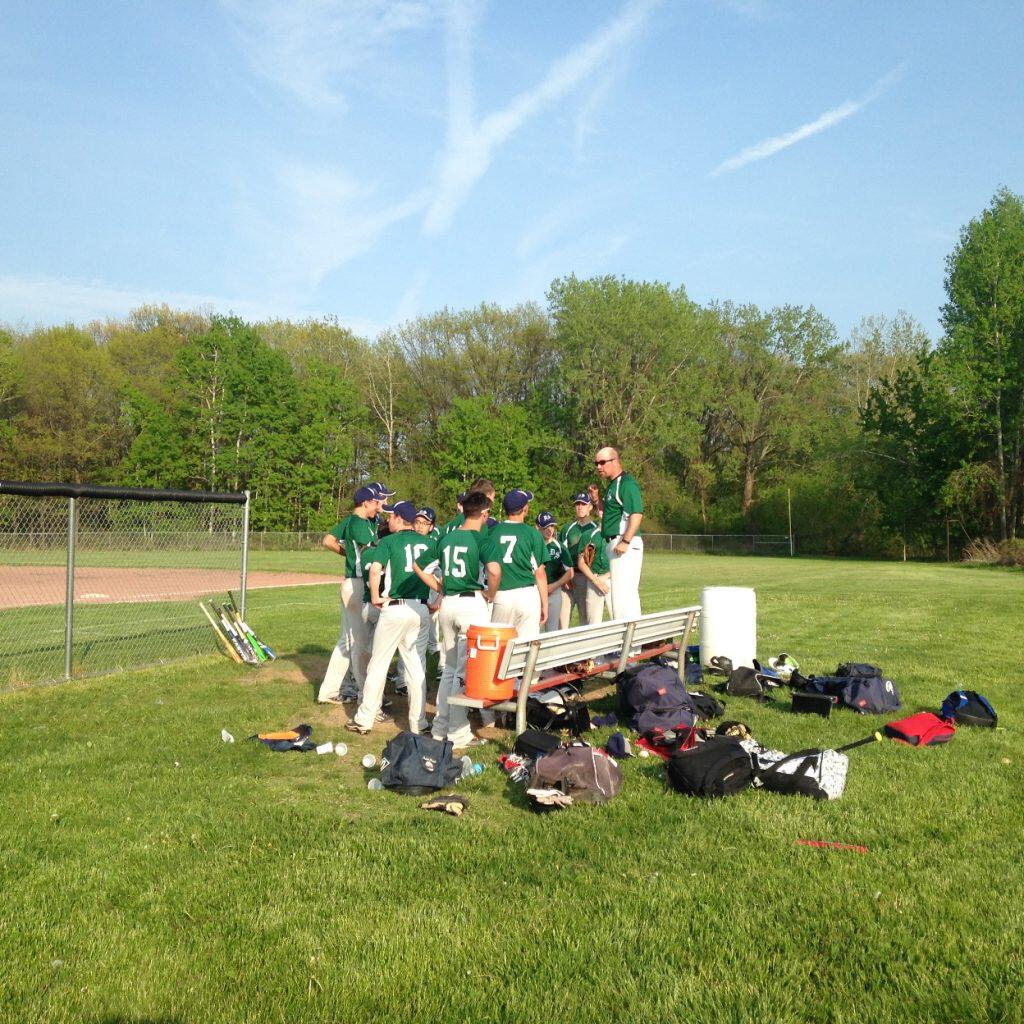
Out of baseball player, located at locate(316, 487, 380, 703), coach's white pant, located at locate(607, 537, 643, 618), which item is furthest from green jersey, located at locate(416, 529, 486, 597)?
coach's white pant, located at locate(607, 537, 643, 618)

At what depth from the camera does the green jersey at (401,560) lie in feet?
24.4

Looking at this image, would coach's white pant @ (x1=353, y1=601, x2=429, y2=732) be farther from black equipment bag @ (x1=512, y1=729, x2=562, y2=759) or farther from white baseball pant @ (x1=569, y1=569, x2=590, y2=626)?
white baseball pant @ (x1=569, y1=569, x2=590, y2=626)

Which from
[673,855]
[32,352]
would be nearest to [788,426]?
[32,352]

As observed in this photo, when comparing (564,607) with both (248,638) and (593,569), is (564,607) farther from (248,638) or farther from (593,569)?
(248,638)

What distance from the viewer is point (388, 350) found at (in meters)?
62.5

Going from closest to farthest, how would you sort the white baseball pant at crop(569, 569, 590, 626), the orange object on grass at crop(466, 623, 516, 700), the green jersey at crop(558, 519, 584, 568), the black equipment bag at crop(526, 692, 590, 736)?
1. the orange object on grass at crop(466, 623, 516, 700)
2. the black equipment bag at crop(526, 692, 590, 736)
3. the green jersey at crop(558, 519, 584, 568)
4. the white baseball pant at crop(569, 569, 590, 626)

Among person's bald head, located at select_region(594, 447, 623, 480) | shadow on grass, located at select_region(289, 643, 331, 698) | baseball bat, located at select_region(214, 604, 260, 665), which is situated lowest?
shadow on grass, located at select_region(289, 643, 331, 698)

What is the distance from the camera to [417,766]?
18.8 ft

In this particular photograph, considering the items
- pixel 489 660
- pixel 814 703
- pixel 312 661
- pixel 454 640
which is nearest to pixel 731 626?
pixel 814 703

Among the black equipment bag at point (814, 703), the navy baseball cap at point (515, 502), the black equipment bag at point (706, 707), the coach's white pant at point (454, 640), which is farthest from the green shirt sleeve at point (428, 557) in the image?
the black equipment bag at point (814, 703)

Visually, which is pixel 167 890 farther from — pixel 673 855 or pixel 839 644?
pixel 839 644

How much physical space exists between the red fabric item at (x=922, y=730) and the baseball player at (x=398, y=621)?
3883mm

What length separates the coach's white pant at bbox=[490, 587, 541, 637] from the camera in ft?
24.6

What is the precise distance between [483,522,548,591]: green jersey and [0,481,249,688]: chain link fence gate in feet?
15.4
